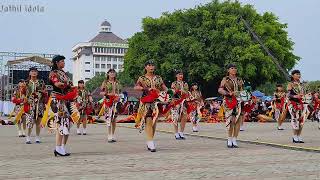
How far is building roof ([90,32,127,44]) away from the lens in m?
186

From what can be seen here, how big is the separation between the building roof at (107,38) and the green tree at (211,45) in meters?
134

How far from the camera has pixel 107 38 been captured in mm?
189875

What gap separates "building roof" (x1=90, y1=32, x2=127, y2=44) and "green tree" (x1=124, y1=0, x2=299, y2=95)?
13425 centimetres

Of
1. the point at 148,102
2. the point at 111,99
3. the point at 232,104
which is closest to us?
the point at 148,102

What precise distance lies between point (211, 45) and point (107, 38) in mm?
146654

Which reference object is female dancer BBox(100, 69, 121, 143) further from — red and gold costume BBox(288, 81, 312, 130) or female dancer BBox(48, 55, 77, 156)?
red and gold costume BBox(288, 81, 312, 130)

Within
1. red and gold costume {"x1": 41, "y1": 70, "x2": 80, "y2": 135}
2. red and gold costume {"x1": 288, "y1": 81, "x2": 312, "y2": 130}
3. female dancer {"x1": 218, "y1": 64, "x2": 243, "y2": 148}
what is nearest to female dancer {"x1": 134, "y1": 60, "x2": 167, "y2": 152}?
female dancer {"x1": 218, "y1": 64, "x2": 243, "y2": 148}

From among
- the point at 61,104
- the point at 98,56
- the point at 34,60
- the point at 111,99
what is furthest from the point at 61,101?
the point at 98,56

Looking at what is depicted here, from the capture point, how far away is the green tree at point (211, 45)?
148ft

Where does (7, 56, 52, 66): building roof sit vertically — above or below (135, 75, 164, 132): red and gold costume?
above

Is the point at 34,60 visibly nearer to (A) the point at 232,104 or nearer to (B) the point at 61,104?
(A) the point at 232,104

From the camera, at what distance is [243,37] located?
148 ft

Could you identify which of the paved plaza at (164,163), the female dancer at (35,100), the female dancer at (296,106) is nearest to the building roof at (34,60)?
the female dancer at (35,100)

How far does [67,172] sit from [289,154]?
4573 millimetres
